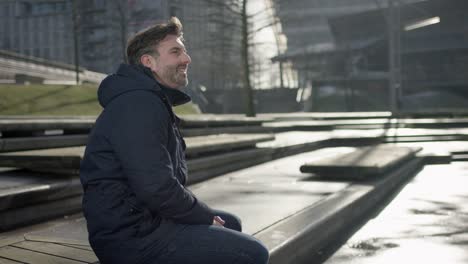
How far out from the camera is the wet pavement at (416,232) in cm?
438

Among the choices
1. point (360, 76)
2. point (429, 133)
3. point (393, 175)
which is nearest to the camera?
point (393, 175)

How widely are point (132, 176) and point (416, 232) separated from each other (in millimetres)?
3697

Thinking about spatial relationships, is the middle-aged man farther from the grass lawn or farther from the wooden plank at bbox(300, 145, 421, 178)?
the grass lawn

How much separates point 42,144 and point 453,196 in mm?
5660

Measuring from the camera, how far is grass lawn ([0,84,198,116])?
19.4 m

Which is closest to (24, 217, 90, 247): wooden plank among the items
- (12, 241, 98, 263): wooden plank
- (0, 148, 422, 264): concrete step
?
(0, 148, 422, 264): concrete step

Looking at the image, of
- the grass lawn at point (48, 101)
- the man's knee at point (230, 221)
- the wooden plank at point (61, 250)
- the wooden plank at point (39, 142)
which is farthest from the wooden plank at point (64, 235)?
the grass lawn at point (48, 101)

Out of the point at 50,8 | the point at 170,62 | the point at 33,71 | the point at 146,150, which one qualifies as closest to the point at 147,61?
the point at 170,62

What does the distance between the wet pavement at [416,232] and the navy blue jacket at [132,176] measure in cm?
233

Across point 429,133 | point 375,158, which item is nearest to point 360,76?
point 429,133

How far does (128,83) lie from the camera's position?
244cm

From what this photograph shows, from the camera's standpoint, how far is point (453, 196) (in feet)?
23.5

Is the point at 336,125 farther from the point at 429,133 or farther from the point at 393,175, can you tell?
the point at 393,175

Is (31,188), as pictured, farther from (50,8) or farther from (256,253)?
(50,8)
